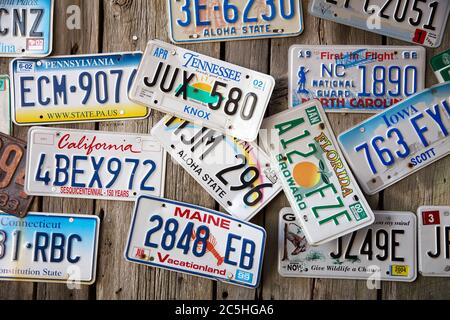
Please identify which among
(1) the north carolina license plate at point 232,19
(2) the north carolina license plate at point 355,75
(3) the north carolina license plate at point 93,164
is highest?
(1) the north carolina license plate at point 232,19

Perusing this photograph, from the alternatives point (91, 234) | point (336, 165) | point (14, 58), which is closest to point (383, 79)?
point (336, 165)

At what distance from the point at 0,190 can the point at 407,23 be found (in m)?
1.23

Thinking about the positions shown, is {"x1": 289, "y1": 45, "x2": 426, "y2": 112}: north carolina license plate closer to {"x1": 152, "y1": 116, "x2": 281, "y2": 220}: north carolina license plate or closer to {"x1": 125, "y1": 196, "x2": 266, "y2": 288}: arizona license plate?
{"x1": 152, "y1": 116, "x2": 281, "y2": 220}: north carolina license plate

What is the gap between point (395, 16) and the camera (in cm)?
155

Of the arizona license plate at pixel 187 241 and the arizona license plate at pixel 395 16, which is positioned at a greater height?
the arizona license plate at pixel 395 16

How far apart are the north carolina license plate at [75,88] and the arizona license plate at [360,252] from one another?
545mm

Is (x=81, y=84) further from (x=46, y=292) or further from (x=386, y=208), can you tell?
(x=386, y=208)

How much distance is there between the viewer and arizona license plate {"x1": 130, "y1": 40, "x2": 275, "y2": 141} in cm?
154

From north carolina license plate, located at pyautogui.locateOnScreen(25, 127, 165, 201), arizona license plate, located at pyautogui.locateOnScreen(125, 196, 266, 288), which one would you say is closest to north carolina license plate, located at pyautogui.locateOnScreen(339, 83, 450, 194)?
arizona license plate, located at pyautogui.locateOnScreen(125, 196, 266, 288)

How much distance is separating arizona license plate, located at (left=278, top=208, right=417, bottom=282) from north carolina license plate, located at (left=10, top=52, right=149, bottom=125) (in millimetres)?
545

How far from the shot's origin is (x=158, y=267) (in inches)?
63.5

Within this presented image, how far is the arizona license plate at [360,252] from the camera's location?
1.57m

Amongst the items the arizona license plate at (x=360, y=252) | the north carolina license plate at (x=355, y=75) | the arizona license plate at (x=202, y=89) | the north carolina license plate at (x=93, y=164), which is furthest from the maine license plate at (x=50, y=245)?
the north carolina license plate at (x=355, y=75)

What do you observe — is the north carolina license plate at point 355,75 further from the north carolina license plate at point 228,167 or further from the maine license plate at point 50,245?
the maine license plate at point 50,245
